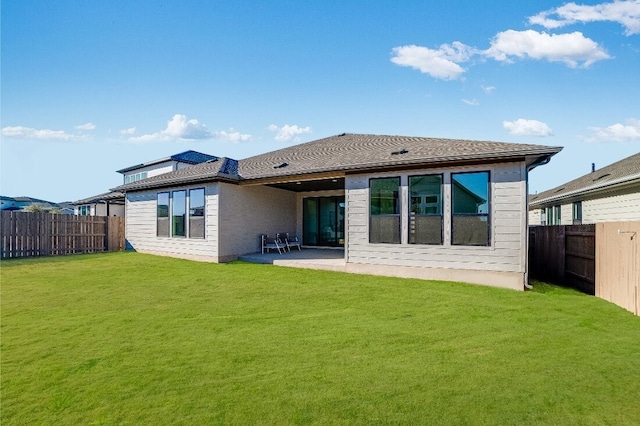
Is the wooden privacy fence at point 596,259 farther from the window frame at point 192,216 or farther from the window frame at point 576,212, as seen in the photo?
the window frame at point 192,216

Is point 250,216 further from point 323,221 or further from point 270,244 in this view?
point 323,221

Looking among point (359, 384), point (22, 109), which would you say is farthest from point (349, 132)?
point (359, 384)

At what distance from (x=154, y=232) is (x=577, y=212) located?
707 inches

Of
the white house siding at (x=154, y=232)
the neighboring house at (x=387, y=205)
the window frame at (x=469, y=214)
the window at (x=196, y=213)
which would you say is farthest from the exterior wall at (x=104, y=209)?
the window frame at (x=469, y=214)

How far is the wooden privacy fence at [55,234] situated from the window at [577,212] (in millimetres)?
20521

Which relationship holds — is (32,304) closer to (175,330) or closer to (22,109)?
(175,330)

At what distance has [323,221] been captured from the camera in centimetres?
1602

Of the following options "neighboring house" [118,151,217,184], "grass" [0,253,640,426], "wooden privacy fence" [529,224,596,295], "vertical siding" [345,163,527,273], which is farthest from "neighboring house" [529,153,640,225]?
"neighboring house" [118,151,217,184]

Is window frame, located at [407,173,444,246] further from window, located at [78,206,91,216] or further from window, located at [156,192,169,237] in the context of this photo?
window, located at [78,206,91,216]

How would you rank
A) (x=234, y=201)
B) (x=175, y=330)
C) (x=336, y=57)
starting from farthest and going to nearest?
(x=336, y=57), (x=234, y=201), (x=175, y=330)

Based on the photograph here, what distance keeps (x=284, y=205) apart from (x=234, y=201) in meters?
3.17

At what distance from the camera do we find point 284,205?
1559 cm

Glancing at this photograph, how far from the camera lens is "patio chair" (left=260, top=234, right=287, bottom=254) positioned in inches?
554

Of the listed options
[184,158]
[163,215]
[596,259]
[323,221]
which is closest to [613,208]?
[596,259]
